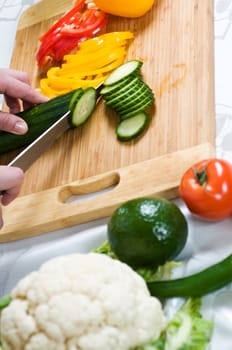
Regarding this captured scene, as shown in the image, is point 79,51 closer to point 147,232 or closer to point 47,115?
point 47,115

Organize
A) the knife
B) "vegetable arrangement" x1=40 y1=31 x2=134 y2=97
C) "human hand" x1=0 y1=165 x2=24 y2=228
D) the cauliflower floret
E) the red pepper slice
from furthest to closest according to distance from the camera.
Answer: the red pepper slice → "vegetable arrangement" x1=40 y1=31 x2=134 y2=97 → the knife → "human hand" x1=0 y1=165 x2=24 y2=228 → the cauliflower floret

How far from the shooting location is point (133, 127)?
119 centimetres

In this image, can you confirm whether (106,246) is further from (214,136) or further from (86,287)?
(214,136)

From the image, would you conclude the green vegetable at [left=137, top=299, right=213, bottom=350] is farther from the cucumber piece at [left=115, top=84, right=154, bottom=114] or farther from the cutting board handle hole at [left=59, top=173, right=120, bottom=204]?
the cucumber piece at [left=115, top=84, right=154, bottom=114]

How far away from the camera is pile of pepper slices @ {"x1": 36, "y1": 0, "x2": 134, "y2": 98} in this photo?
4.42 feet

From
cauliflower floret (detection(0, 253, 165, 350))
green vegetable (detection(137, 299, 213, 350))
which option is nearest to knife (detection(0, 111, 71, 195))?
cauliflower floret (detection(0, 253, 165, 350))

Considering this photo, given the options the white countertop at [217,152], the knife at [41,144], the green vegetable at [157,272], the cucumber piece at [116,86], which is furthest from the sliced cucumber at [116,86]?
the green vegetable at [157,272]

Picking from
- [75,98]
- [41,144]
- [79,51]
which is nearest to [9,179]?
[41,144]

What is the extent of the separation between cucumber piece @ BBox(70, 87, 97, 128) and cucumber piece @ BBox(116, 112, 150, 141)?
0.10 meters

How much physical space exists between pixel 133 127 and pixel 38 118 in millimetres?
240

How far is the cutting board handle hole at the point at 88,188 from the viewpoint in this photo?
1.15 meters

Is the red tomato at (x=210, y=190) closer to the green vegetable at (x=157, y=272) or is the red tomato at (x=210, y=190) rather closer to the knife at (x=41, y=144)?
the green vegetable at (x=157, y=272)

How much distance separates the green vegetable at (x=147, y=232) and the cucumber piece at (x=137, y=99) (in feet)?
1.16

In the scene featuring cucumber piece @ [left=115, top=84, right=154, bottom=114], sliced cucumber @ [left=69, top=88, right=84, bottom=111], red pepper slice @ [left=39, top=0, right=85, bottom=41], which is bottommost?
cucumber piece @ [left=115, top=84, right=154, bottom=114]
